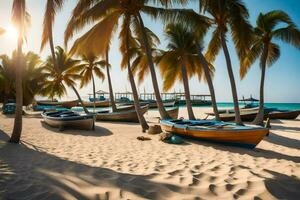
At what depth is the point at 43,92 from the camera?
32625mm

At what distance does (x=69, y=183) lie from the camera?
4199 mm

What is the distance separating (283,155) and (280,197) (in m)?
4.50

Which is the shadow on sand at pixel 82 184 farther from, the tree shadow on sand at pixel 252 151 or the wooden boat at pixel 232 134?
the wooden boat at pixel 232 134

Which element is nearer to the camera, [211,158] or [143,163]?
[143,163]

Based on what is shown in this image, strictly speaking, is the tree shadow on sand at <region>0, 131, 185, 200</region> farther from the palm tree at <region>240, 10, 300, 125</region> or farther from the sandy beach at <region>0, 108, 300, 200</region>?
the palm tree at <region>240, 10, 300, 125</region>

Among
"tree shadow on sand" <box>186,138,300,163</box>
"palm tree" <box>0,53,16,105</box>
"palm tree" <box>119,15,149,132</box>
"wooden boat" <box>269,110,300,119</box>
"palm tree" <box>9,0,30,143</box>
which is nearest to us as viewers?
"tree shadow on sand" <box>186,138,300,163</box>

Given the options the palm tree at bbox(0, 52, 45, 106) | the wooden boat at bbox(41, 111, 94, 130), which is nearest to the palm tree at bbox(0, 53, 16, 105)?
the palm tree at bbox(0, 52, 45, 106)

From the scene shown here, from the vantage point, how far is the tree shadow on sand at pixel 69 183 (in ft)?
12.2

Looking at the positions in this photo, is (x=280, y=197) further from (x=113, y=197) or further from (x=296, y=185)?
(x=113, y=197)

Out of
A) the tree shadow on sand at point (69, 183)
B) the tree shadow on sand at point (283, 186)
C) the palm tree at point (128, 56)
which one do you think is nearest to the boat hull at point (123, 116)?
the palm tree at point (128, 56)

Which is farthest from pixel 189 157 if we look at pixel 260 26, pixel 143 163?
pixel 260 26

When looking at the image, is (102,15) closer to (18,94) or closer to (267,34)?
(18,94)

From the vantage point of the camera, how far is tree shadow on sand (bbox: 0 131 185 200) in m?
3.71

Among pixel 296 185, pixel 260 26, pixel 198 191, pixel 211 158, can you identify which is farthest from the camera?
pixel 260 26
